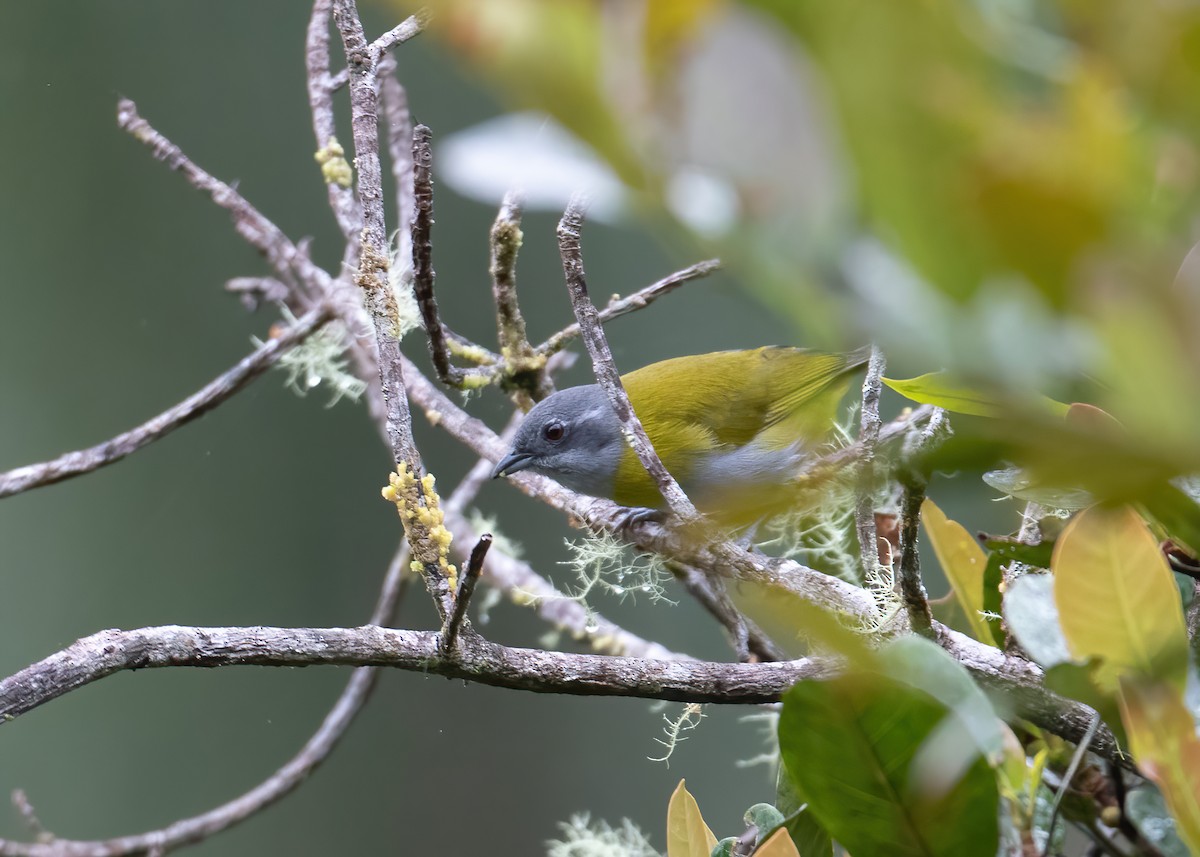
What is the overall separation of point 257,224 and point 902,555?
1.61m

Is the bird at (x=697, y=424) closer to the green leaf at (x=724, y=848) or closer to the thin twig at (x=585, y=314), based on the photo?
the thin twig at (x=585, y=314)

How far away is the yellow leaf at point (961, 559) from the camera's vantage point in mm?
1072

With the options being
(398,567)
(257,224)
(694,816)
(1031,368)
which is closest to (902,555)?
(694,816)

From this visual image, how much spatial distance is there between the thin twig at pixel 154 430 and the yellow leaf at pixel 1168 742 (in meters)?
1.57

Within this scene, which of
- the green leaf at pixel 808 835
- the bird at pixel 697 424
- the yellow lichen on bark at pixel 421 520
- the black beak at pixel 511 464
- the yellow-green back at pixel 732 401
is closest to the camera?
the green leaf at pixel 808 835

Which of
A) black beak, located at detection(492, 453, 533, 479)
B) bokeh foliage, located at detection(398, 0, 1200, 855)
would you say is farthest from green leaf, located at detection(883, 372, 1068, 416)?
black beak, located at detection(492, 453, 533, 479)

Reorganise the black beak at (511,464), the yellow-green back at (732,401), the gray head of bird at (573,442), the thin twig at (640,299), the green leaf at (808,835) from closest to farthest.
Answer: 1. the green leaf at (808,835)
2. the thin twig at (640,299)
3. the black beak at (511,464)
4. the gray head of bird at (573,442)
5. the yellow-green back at (732,401)

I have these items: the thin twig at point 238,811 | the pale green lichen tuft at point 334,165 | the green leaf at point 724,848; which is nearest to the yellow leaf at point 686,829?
the green leaf at point 724,848

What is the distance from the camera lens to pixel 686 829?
0.76 metres

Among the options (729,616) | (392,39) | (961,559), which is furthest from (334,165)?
(961,559)

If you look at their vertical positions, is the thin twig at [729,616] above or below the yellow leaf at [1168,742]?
below

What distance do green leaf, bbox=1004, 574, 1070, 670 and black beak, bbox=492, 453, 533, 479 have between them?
1277 mm

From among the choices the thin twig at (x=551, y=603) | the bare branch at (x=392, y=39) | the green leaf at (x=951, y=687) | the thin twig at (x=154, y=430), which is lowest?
the thin twig at (x=551, y=603)

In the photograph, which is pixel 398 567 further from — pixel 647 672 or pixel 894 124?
pixel 894 124
